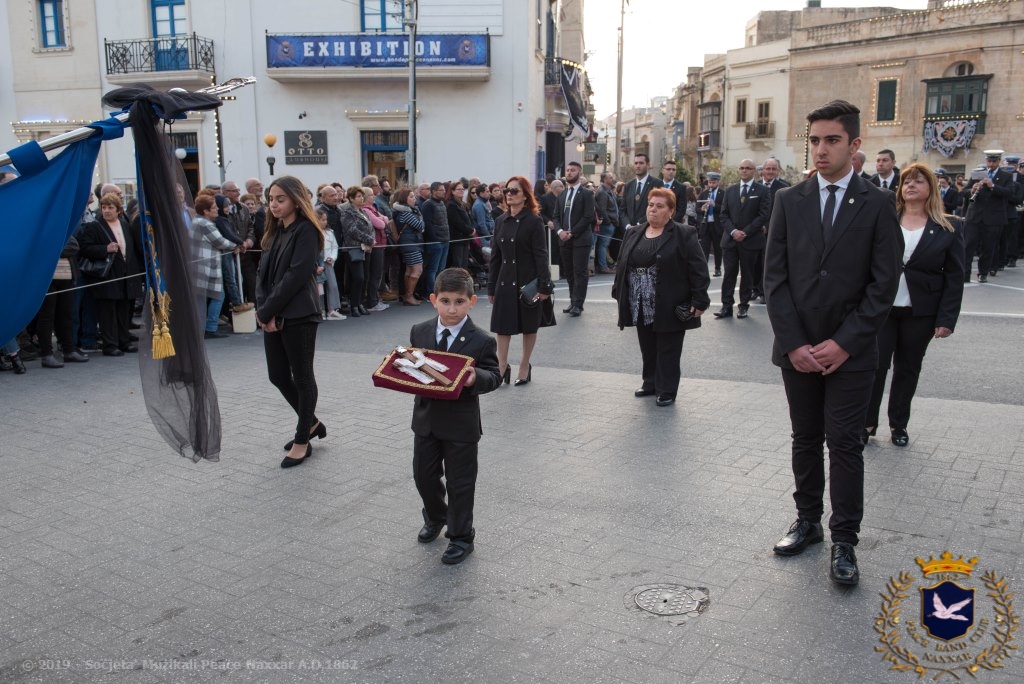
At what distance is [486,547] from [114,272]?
297 inches

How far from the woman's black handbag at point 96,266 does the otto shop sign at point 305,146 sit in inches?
644

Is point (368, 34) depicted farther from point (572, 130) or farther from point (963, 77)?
point (963, 77)

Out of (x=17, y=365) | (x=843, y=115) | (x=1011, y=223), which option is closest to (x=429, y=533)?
(x=843, y=115)

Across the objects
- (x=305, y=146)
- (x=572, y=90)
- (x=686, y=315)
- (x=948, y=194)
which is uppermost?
(x=572, y=90)

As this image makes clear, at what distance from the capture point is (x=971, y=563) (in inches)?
162

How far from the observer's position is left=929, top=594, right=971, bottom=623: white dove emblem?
364 cm

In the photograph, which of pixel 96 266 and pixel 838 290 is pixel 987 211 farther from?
pixel 96 266

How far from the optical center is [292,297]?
604 cm

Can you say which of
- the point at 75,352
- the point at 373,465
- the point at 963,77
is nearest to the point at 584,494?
the point at 373,465

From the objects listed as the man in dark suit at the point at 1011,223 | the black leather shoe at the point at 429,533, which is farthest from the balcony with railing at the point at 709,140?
the black leather shoe at the point at 429,533

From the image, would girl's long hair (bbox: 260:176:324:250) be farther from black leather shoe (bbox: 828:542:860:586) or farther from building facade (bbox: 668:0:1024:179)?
building facade (bbox: 668:0:1024:179)

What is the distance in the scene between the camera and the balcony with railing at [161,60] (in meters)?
24.9

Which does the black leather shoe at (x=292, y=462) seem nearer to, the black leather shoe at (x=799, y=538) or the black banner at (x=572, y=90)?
the black leather shoe at (x=799, y=538)

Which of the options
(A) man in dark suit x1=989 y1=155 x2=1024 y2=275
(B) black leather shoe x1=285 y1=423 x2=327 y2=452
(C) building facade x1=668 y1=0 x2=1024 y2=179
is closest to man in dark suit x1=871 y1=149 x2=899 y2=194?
(A) man in dark suit x1=989 y1=155 x2=1024 y2=275
